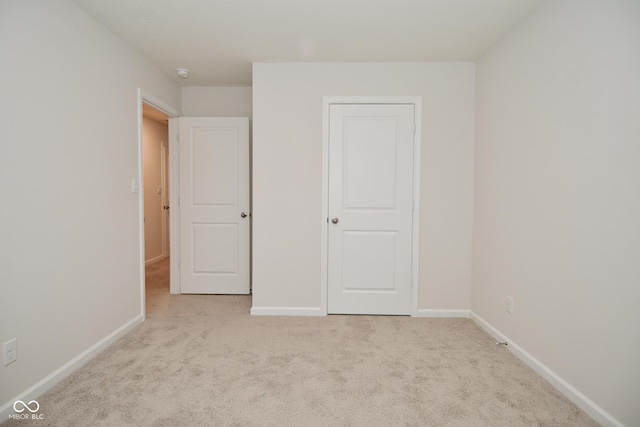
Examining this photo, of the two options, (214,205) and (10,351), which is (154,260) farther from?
(10,351)

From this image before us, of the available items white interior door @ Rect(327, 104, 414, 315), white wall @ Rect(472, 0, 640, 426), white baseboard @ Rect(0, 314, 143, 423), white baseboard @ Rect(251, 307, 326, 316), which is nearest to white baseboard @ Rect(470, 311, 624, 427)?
white wall @ Rect(472, 0, 640, 426)

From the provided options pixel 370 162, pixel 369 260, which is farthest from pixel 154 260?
pixel 370 162

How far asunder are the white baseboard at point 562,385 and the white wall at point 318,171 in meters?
0.71

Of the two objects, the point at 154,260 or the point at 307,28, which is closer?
the point at 307,28

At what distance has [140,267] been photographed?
9.62 feet

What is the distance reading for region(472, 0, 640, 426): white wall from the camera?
155cm

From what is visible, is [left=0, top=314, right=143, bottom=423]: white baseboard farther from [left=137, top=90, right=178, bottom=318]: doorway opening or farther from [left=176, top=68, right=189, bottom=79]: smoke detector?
[left=176, top=68, right=189, bottom=79]: smoke detector

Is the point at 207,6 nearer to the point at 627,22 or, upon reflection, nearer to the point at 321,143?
the point at 321,143

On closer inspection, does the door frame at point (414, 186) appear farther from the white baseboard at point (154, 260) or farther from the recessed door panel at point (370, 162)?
the white baseboard at point (154, 260)

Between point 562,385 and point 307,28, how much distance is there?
2.94 metres

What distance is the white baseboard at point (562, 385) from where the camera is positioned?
1.63 metres

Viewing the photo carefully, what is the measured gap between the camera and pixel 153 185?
216 inches

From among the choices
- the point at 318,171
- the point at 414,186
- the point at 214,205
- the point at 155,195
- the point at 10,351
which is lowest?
the point at 10,351

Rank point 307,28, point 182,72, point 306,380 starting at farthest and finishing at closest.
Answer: point 182,72, point 307,28, point 306,380
